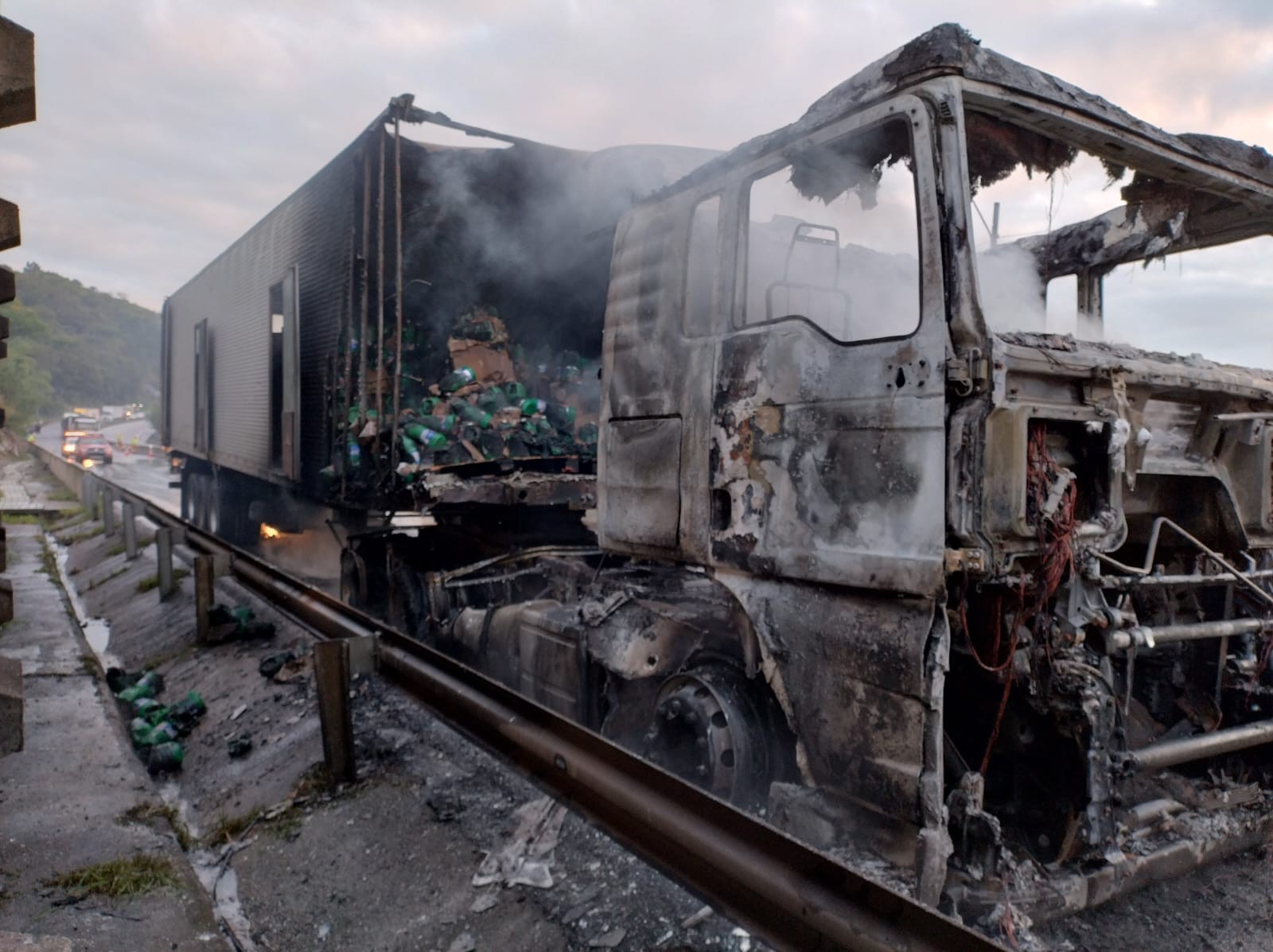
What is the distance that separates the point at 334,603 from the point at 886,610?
259cm

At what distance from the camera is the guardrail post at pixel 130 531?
32.2 ft

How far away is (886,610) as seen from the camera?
8.28 ft

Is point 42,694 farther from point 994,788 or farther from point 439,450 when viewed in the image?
point 994,788

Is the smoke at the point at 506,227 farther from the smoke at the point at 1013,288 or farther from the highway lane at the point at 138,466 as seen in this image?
the highway lane at the point at 138,466

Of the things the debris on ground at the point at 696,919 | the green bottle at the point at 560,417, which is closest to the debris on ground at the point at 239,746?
the debris on ground at the point at 696,919

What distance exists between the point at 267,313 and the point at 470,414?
410 cm

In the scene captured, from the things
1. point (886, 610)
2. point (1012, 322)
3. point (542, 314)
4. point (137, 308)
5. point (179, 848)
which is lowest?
point (179, 848)

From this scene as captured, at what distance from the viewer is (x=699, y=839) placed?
5.98ft

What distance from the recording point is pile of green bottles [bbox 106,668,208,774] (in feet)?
15.3

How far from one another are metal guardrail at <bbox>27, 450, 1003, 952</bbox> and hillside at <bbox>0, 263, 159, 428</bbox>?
69334mm

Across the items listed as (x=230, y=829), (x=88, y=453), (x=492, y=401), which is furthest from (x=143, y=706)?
(x=88, y=453)

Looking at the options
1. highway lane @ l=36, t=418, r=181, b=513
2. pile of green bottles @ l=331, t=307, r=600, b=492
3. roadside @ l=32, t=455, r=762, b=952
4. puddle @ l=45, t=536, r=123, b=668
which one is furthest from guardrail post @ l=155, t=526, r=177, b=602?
highway lane @ l=36, t=418, r=181, b=513

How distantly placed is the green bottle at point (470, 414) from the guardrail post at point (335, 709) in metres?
2.75

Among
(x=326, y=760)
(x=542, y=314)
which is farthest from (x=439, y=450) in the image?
(x=326, y=760)
